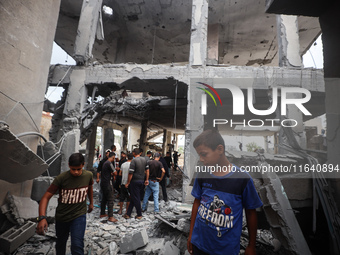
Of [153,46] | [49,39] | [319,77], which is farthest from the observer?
[153,46]

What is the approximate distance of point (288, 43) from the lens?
7.07m

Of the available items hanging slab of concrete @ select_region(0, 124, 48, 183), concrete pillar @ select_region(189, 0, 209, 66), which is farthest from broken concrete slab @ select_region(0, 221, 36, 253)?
concrete pillar @ select_region(189, 0, 209, 66)

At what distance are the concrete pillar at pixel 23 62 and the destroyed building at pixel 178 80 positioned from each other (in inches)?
0.8

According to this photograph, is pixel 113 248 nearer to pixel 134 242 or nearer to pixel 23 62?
pixel 134 242

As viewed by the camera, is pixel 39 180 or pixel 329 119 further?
pixel 39 180

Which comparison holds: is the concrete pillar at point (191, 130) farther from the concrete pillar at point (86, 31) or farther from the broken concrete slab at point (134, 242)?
the concrete pillar at point (86, 31)

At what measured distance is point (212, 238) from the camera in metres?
1.50

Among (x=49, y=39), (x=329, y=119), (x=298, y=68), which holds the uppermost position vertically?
(x=298, y=68)

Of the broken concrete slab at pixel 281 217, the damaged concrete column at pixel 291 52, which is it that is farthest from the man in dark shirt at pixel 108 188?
the damaged concrete column at pixel 291 52

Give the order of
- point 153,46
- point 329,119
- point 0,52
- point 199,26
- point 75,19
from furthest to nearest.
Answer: point 153,46
point 75,19
point 199,26
point 0,52
point 329,119

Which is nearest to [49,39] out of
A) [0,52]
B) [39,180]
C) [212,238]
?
[0,52]

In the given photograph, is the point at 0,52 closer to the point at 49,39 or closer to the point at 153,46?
the point at 49,39

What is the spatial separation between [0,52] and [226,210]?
14.8ft

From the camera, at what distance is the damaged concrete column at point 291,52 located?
6.38 m
